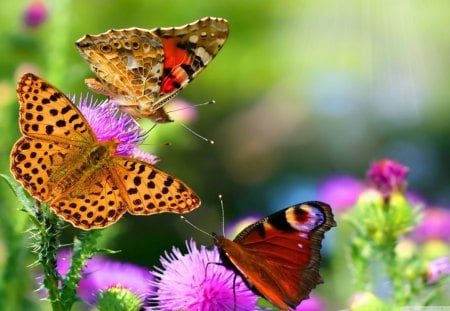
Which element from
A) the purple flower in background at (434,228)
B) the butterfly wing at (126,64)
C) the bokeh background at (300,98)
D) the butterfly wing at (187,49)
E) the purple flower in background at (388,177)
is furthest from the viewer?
the bokeh background at (300,98)

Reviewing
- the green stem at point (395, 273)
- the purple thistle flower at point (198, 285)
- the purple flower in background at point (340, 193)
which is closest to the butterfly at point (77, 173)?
the purple thistle flower at point (198, 285)

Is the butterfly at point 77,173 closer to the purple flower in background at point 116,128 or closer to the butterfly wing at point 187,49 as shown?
the purple flower in background at point 116,128

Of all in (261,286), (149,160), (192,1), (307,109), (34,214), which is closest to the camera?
(261,286)

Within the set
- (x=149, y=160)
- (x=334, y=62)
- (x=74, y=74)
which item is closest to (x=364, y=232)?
(x=149, y=160)

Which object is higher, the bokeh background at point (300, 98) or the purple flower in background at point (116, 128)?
the bokeh background at point (300, 98)

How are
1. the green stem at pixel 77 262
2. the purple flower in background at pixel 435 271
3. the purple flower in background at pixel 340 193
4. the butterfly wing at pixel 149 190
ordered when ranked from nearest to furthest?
the green stem at pixel 77 262
the butterfly wing at pixel 149 190
the purple flower in background at pixel 435 271
the purple flower in background at pixel 340 193

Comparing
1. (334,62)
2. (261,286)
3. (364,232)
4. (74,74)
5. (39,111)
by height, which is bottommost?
(261,286)

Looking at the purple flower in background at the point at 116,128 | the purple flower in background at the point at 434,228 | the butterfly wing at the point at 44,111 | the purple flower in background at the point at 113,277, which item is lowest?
the purple flower in background at the point at 113,277

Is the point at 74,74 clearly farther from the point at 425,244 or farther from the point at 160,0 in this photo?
the point at 160,0

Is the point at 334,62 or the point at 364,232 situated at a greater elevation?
the point at 334,62
